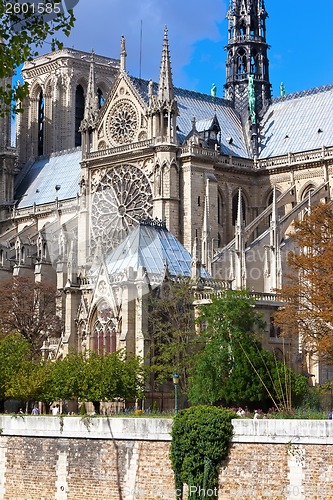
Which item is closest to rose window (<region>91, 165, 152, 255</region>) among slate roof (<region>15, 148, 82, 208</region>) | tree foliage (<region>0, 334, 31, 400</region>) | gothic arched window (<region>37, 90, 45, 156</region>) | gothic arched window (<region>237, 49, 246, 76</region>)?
slate roof (<region>15, 148, 82, 208</region>)

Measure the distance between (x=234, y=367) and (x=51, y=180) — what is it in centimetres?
5009

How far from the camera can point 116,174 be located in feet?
244

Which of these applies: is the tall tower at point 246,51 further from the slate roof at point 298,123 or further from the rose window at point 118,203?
the rose window at point 118,203

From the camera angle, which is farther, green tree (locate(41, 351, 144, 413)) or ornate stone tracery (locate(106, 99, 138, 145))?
ornate stone tracery (locate(106, 99, 138, 145))

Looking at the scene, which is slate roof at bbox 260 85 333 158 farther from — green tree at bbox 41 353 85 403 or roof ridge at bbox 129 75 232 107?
green tree at bbox 41 353 85 403

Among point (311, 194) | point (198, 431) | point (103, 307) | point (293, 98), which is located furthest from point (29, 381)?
point (293, 98)

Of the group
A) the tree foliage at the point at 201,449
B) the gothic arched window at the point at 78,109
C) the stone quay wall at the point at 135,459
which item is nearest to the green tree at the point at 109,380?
the stone quay wall at the point at 135,459

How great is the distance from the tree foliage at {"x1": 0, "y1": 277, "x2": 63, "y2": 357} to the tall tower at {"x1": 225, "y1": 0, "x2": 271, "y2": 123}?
22257mm

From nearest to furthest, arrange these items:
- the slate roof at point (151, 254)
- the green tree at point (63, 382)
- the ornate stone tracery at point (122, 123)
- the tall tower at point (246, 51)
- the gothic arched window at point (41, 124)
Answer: the green tree at point (63, 382) < the slate roof at point (151, 254) < the ornate stone tracery at point (122, 123) < the tall tower at point (246, 51) < the gothic arched window at point (41, 124)

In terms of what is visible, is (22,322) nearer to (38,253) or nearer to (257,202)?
(38,253)

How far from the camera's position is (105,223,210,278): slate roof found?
52562 mm

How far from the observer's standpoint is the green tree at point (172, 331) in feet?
156

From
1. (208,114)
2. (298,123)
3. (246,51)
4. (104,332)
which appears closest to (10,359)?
(104,332)

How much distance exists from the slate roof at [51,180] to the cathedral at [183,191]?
0.81 ft
